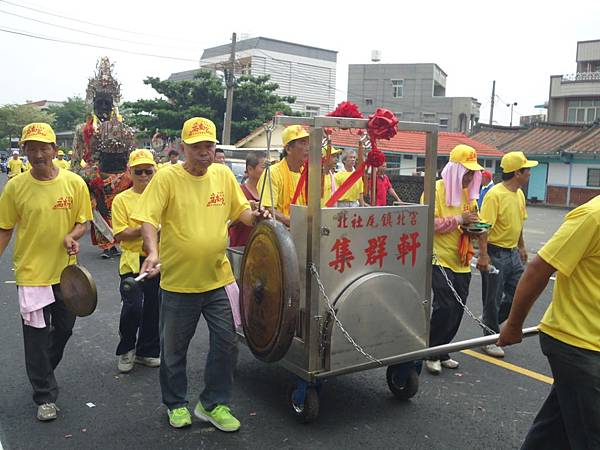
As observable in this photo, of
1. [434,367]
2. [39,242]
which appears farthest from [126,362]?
[434,367]

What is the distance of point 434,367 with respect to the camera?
4.90 meters

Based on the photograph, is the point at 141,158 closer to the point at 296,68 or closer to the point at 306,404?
the point at 306,404

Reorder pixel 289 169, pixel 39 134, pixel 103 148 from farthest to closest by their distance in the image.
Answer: pixel 103 148 < pixel 289 169 < pixel 39 134

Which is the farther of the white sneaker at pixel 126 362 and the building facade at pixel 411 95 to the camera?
the building facade at pixel 411 95

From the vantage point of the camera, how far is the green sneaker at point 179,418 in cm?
379

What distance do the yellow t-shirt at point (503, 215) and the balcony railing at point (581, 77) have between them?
113ft

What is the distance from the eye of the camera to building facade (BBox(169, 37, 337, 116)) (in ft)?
144

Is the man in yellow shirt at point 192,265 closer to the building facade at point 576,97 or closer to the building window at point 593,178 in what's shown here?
the building window at point 593,178

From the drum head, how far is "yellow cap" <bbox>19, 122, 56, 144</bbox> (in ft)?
2.78

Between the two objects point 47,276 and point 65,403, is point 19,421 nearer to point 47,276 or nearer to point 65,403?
point 65,403

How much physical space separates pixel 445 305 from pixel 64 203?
9.61ft

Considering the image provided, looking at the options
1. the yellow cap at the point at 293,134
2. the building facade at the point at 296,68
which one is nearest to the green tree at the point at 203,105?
the building facade at the point at 296,68

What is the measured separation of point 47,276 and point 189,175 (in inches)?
46.6

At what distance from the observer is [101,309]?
666 cm
